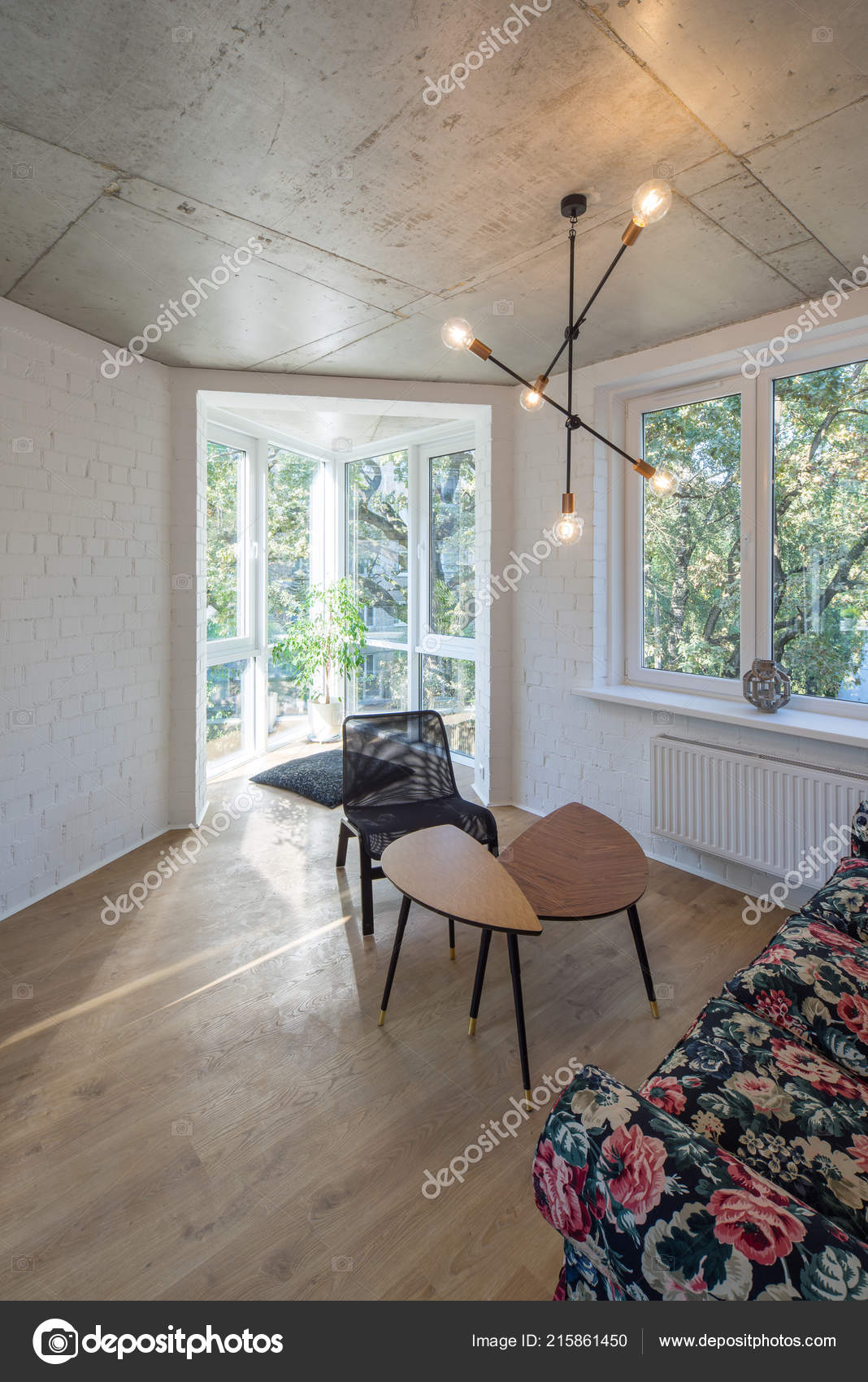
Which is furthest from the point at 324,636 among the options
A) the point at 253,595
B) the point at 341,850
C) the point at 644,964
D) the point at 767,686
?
the point at 644,964

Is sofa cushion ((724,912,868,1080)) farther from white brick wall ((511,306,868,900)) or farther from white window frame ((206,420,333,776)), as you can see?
white window frame ((206,420,333,776))

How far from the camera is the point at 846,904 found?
6.63 ft

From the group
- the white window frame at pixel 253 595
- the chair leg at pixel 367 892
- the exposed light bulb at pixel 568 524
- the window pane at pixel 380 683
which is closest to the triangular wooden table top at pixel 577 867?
the chair leg at pixel 367 892

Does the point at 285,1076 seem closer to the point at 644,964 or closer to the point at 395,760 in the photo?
the point at 644,964

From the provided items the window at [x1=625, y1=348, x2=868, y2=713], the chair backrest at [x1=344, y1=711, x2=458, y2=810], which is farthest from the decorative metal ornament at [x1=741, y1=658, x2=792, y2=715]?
the chair backrest at [x1=344, y1=711, x2=458, y2=810]

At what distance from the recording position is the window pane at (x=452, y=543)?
17.3ft

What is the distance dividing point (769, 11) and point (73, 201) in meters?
2.01

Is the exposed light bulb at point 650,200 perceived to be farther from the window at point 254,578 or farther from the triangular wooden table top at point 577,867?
the window at point 254,578

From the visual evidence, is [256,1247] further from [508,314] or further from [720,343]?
[720,343]

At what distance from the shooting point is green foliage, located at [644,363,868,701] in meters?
3.06

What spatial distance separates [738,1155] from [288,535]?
5.39 metres

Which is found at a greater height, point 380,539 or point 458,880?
point 380,539

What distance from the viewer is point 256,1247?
1538 mm
